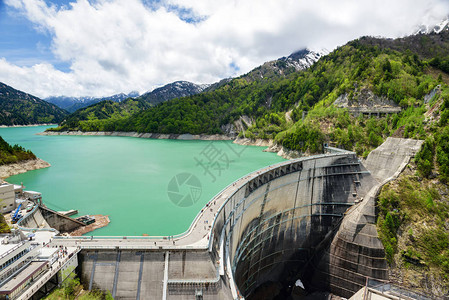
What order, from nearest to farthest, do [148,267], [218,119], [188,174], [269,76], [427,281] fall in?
[148,267] → [427,281] → [188,174] → [218,119] → [269,76]

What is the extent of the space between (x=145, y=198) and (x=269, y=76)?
584ft

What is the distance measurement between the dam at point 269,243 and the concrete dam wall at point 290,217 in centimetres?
10

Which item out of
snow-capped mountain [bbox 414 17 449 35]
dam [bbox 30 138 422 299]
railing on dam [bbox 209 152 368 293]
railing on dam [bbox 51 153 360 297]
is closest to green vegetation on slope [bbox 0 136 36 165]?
dam [bbox 30 138 422 299]

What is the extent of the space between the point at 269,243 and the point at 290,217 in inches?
176

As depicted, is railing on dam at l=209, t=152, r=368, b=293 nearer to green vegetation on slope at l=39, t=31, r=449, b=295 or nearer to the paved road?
the paved road

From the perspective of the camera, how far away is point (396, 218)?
27.2 meters

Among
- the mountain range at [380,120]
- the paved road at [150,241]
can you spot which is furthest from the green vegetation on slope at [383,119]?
the paved road at [150,241]

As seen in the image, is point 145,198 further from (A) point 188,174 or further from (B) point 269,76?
(B) point 269,76

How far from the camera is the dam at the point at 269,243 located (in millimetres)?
15195

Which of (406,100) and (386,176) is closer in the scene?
(386,176)

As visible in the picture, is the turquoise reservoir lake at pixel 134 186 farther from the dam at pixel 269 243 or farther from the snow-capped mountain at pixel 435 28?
the snow-capped mountain at pixel 435 28

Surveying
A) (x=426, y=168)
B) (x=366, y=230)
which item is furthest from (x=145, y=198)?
(x=426, y=168)

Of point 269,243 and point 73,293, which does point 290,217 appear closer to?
point 269,243

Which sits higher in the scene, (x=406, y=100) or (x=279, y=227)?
(x=406, y=100)
